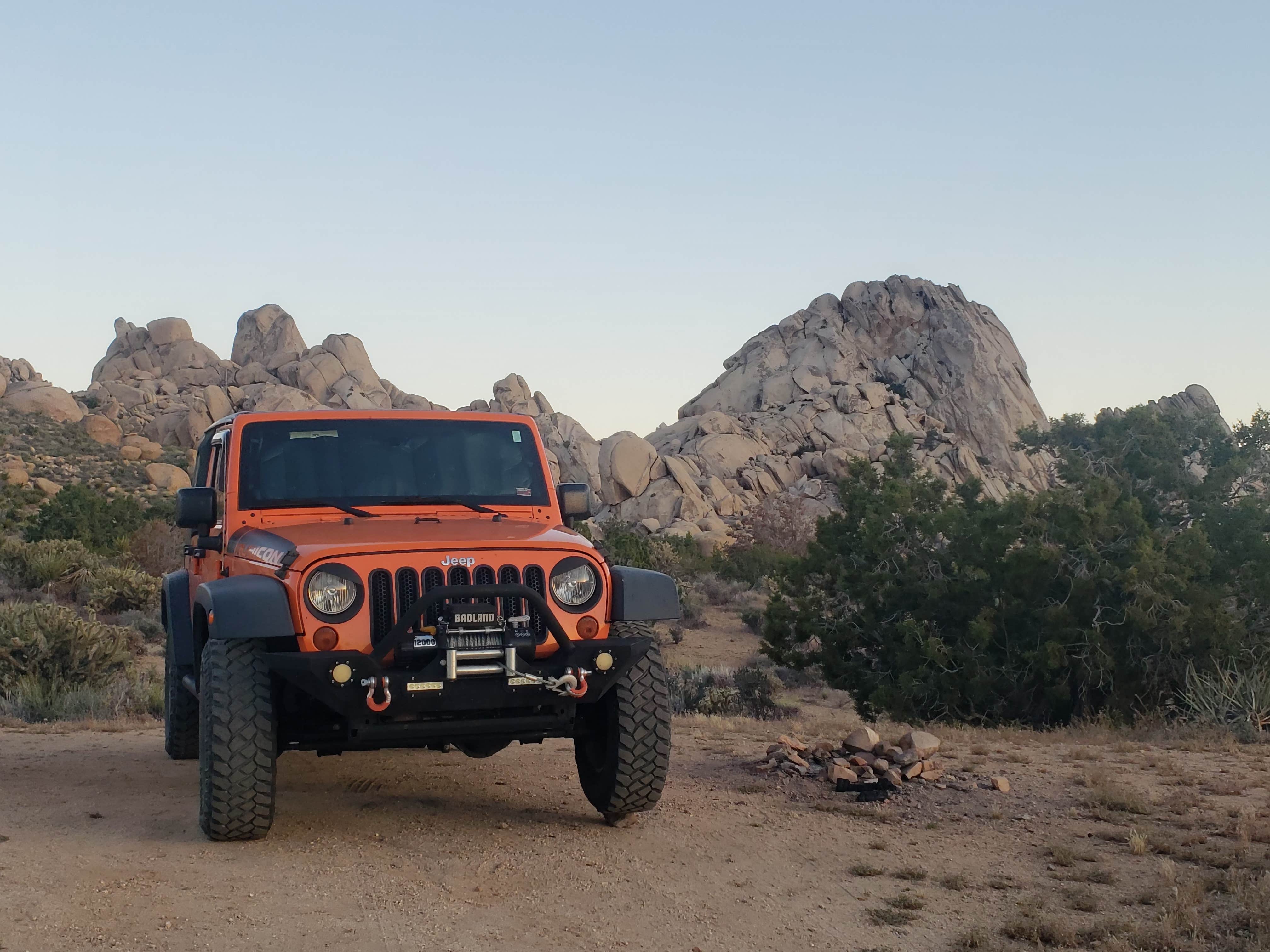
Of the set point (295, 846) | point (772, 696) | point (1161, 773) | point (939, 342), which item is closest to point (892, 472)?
point (772, 696)

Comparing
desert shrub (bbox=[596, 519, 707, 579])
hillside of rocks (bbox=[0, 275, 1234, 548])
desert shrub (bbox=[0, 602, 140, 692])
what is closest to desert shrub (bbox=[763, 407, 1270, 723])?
desert shrub (bbox=[0, 602, 140, 692])

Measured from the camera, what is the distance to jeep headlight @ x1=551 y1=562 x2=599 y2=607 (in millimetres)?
6238

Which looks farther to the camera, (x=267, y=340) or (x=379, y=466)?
(x=267, y=340)

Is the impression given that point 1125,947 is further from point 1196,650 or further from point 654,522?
point 654,522

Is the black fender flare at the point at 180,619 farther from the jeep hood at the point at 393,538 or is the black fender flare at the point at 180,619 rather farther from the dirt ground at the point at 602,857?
the jeep hood at the point at 393,538

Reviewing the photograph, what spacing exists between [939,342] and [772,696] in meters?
63.1

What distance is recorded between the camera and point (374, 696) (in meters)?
5.73

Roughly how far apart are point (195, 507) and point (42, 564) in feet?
65.7

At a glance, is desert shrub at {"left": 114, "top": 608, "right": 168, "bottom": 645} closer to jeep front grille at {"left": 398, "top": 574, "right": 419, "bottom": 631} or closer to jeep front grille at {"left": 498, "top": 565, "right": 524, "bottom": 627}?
jeep front grille at {"left": 398, "top": 574, "right": 419, "bottom": 631}

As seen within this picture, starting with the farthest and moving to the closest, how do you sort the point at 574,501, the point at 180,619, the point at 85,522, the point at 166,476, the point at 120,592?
the point at 166,476, the point at 85,522, the point at 120,592, the point at 180,619, the point at 574,501

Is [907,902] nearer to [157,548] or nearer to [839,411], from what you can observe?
[157,548]

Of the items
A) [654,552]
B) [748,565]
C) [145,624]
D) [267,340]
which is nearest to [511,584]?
[145,624]

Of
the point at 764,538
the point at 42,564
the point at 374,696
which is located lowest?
the point at 374,696

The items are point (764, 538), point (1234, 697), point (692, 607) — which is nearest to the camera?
point (1234, 697)
